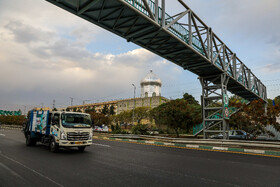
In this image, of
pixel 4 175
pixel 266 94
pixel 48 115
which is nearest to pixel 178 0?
pixel 48 115

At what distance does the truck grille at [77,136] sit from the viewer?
11008 millimetres

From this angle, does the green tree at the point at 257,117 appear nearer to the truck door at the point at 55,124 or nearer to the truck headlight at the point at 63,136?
the truck headlight at the point at 63,136

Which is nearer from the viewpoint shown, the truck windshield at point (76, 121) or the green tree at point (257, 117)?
the truck windshield at point (76, 121)

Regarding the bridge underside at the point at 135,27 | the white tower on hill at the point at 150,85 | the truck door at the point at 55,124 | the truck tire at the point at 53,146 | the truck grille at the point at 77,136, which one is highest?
the white tower on hill at the point at 150,85

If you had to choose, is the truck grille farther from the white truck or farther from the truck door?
the truck door

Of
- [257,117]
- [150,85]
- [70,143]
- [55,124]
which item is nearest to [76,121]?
[55,124]

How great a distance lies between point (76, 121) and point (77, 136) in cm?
103

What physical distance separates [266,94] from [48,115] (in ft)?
148

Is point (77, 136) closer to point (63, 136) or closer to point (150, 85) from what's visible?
point (63, 136)

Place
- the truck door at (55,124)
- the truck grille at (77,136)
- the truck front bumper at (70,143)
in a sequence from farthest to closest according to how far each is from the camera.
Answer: the truck door at (55,124) < the truck grille at (77,136) < the truck front bumper at (70,143)

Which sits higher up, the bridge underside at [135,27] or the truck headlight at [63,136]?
the bridge underside at [135,27]

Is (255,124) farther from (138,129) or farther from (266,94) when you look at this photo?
(266,94)

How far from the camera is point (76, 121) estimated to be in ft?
39.1

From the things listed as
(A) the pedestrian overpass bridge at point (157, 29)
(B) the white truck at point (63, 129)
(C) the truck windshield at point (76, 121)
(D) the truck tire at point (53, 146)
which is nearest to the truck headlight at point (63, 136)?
(B) the white truck at point (63, 129)
